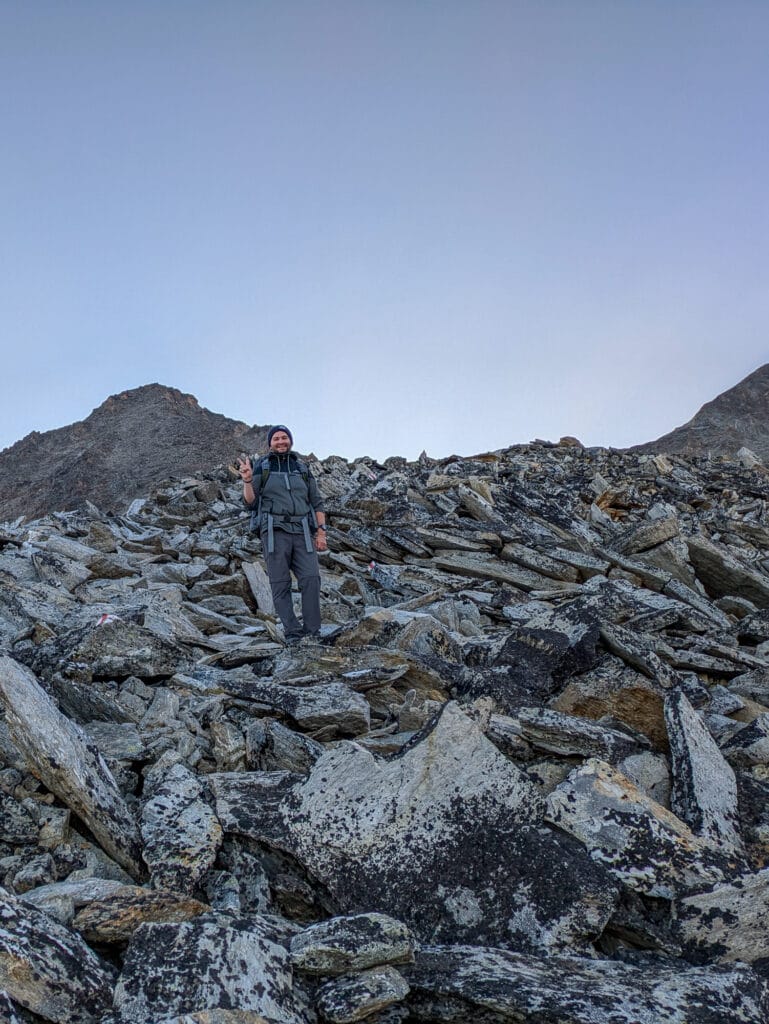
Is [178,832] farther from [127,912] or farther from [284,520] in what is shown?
[284,520]

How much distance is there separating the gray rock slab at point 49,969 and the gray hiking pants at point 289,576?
5.16 m

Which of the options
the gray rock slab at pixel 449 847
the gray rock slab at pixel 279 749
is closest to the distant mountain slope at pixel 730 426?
the gray rock slab at pixel 279 749

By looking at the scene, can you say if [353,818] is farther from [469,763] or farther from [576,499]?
[576,499]

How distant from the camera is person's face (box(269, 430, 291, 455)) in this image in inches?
313

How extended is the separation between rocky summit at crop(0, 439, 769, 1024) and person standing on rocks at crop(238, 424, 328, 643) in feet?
1.69

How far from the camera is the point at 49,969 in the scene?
264 centimetres

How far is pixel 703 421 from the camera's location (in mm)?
42875

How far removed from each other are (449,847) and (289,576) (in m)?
4.73

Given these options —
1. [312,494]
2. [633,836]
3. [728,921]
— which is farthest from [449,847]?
[312,494]

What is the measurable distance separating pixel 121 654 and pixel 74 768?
2.32m

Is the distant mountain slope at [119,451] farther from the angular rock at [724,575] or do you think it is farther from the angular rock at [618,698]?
the angular rock at [618,698]

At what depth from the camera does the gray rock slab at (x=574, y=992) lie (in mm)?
2674

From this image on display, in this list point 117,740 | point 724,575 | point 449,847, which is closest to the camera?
point 449,847

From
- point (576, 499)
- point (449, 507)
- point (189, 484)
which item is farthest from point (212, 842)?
point (189, 484)
